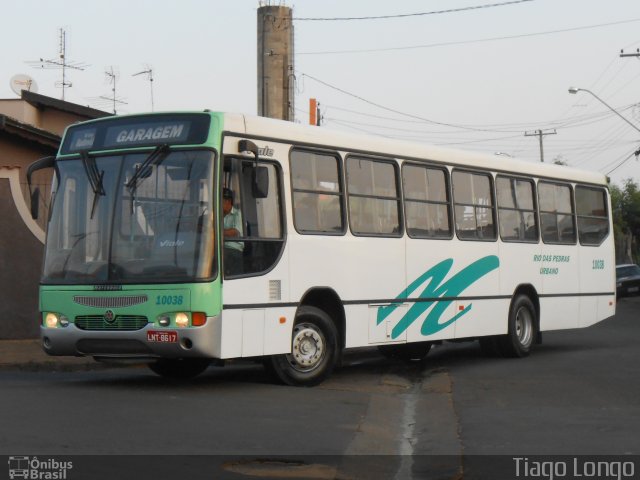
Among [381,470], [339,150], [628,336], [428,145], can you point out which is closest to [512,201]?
[428,145]

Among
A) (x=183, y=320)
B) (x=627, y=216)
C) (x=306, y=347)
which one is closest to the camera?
(x=183, y=320)

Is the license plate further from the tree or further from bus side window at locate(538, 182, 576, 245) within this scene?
the tree

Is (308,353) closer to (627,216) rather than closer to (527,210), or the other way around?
(527,210)

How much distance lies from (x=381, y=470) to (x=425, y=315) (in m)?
7.50

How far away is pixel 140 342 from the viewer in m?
12.6

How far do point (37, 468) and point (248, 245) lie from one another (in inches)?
213

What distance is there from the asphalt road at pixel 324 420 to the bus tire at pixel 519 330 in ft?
5.62

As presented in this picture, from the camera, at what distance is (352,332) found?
1464cm

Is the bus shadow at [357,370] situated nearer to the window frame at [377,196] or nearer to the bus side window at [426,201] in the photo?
the window frame at [377,196]

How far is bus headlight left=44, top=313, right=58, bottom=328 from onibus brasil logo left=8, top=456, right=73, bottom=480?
5.09 metres

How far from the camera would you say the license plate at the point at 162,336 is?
1242 cm

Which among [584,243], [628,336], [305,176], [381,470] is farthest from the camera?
[628,336]

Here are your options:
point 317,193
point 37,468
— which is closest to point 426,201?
point 317,193

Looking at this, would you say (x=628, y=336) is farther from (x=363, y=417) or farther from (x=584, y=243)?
(x=363, y=417)
